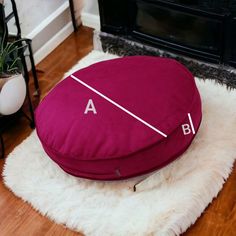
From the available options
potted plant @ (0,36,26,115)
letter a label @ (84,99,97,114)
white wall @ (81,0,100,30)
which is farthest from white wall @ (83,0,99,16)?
letter a label @ (84,99,97,114)

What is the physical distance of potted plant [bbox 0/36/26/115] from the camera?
199 centimetres

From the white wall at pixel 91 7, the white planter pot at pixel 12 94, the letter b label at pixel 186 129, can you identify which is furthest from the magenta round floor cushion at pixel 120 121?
the white wall at pixel 91 7

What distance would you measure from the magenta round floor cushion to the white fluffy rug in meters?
0.09

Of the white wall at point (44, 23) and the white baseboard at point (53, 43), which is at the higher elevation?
the white wall at point (44, 23)

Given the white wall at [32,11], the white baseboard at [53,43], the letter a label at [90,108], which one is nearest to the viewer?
the letter a label at [90,108]

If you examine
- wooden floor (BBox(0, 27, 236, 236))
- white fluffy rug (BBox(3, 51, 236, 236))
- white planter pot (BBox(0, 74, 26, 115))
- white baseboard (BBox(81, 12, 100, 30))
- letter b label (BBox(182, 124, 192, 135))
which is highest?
white planter pot (BBox(0, 74, 26, 115))

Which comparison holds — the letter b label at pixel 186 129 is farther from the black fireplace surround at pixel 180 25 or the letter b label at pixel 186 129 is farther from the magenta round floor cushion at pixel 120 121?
the black fireplace surround at pixel 180 25

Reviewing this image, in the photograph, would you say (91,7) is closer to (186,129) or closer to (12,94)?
(12,94)

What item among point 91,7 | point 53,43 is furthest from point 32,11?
point 91,7

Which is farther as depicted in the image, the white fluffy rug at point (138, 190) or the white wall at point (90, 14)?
the white wall at point (90, 14)

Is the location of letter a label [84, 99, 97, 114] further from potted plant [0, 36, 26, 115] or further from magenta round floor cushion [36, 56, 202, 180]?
potted plant [0, 36, 26, 115]

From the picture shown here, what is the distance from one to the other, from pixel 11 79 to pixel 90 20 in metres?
0.92

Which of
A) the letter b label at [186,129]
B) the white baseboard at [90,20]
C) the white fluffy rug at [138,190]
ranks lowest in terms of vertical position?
the white fluffy rug at [138,190]

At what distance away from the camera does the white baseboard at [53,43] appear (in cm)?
263
